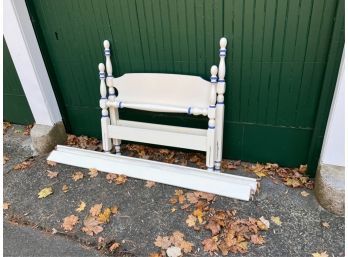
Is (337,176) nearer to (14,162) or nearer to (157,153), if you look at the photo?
(157,153)

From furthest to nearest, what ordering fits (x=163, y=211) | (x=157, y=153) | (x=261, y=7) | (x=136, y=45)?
(x=157, y=153) < (x=136, y=45) < (x=163, y=211) < (x=261, y=7)

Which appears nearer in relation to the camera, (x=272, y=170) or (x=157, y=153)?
(x=272, y=170)

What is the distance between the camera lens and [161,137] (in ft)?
9.57

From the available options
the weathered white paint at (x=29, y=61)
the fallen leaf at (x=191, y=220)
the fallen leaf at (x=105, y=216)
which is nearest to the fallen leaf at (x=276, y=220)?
the fallen leaf at (x=191, y=220)

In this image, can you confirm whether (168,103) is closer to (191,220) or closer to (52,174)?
(191,220)

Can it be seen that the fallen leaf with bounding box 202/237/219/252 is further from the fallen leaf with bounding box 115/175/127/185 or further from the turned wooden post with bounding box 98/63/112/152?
the turned wooden post with bounding box 98/63/112/152

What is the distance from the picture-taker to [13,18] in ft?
9.66

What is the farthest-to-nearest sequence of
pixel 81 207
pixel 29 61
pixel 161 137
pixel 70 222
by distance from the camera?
pixel 29 61 < pixel 161 137 < pixel 81 207 < pixel 70 222

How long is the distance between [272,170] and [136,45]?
189cm

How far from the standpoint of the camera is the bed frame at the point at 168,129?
2631 mm

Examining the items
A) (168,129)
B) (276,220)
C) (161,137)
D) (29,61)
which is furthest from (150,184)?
(29,61)

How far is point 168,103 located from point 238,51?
2.67ft

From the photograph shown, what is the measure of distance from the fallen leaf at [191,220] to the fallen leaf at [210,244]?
186 millimetres

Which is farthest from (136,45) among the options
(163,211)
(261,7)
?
(163,211)
